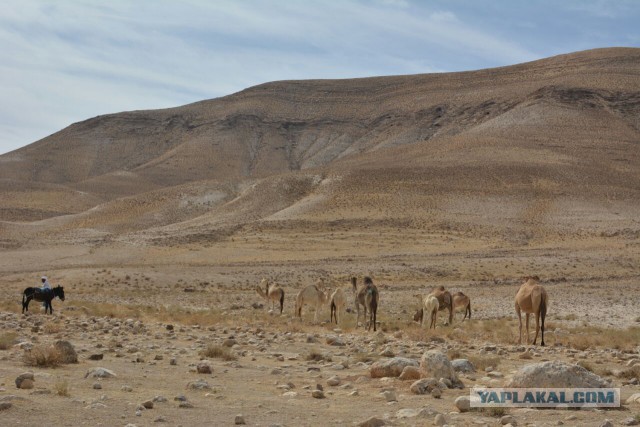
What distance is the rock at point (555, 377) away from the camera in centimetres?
1140

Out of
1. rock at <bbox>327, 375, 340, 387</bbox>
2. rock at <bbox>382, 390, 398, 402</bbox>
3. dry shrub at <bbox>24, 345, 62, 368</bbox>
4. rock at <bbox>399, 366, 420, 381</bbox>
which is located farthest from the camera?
dry shrub at <bbox>24, 345, 62, 368</bbox>

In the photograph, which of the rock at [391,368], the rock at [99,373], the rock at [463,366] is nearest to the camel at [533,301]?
the rock at [463,366]

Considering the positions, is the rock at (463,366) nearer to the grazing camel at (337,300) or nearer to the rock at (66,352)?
the rock at (66,352)

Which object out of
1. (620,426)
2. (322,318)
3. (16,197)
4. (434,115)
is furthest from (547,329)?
(434,115)

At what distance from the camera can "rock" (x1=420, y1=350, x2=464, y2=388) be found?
12906mm

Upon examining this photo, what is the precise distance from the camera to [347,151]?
188875 millimetres

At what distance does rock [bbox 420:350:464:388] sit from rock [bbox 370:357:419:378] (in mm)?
707

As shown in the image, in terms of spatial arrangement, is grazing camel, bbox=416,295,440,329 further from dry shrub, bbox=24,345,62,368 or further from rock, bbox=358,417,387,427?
rock, bbox=358,417,387,427

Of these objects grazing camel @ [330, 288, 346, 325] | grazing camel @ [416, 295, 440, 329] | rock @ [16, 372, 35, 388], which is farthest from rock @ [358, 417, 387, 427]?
grazing camel @ [330, 288, 346, 325]

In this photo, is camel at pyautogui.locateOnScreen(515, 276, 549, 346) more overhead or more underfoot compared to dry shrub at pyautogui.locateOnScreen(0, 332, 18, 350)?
more overhead

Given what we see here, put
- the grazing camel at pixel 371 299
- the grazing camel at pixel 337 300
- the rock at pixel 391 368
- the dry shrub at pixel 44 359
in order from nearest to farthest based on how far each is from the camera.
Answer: the rock at pixel 391 368 < the dry shrub at pixel 44 359 < the grazing camel at pixel 371 299 < the grazing camel at pixel 337 300

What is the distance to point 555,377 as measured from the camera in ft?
37.5

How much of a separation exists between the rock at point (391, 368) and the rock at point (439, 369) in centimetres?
71

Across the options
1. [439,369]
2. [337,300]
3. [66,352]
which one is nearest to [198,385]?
[66,352]
